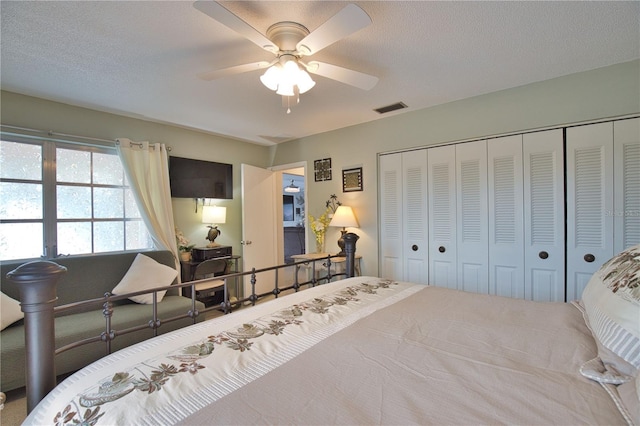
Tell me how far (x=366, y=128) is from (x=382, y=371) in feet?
10.3

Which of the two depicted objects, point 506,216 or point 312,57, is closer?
point 312,57

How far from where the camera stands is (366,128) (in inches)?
145

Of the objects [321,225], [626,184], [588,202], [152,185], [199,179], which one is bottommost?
[321,225]

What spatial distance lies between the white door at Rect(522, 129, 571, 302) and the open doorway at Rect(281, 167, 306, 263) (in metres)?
4.43

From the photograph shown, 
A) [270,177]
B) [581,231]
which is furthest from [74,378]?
[270,177]

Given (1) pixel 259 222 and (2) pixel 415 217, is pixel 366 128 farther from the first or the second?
(1) pixel 259 222

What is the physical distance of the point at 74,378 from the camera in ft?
3.06

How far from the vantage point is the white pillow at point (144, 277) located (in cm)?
282

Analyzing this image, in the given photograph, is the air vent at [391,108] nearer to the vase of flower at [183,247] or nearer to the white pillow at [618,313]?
the white pillow at [618,313]

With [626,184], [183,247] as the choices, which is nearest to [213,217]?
[183,247]

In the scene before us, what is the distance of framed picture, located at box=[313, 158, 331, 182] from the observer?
13.2ft

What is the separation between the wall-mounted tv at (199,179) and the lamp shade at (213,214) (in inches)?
8.0

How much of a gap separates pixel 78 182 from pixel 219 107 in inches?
64.0

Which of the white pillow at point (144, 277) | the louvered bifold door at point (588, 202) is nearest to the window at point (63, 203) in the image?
the white pillow at point (144, 277)
